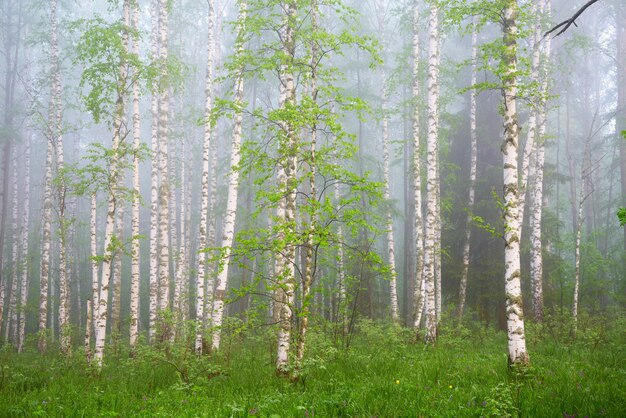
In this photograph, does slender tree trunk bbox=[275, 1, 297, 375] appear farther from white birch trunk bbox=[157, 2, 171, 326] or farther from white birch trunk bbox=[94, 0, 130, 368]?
white birch trunk bbox=[157, 2, 171, 326]

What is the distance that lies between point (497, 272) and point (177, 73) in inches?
575

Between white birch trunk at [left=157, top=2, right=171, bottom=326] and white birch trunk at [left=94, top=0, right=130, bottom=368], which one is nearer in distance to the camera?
white birch trunk at [left=94, top=0, right=130, bottom=368]

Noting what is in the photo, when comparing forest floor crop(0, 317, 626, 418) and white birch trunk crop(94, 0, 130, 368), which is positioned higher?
white birch trunk crop(94, 0, 130, 368)

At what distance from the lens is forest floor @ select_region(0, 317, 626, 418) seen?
505cm

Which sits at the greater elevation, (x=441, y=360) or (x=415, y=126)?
(x=415, y=126)

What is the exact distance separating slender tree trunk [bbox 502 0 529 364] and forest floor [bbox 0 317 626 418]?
0.50 meters

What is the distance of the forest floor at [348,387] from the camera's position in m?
5.05

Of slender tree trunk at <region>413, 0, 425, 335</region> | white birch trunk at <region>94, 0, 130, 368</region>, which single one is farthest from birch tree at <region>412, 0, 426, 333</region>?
white birch trunk at <region>94, 0, 130, 368</region>

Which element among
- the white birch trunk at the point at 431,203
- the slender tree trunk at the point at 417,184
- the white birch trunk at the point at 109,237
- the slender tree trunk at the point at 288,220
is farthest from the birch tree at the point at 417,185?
the white birch trunk at the point at 109,237

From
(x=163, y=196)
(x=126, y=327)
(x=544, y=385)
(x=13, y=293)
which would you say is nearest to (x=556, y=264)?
(x=544, y=385)

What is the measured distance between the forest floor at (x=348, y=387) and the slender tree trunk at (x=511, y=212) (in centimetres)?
50

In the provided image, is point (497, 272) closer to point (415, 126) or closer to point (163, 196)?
point (415, 126)

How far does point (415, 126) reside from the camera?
594 inches

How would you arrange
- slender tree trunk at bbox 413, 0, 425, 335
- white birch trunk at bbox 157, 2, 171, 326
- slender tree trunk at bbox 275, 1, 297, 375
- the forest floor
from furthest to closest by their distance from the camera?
slender tree trunk at bbox 413, 0, 425, 335
white birch trunk at bbox 157, 2, 171, 326
slender tree trunk at bbox 275, 1, 297, 375
the forest floor
